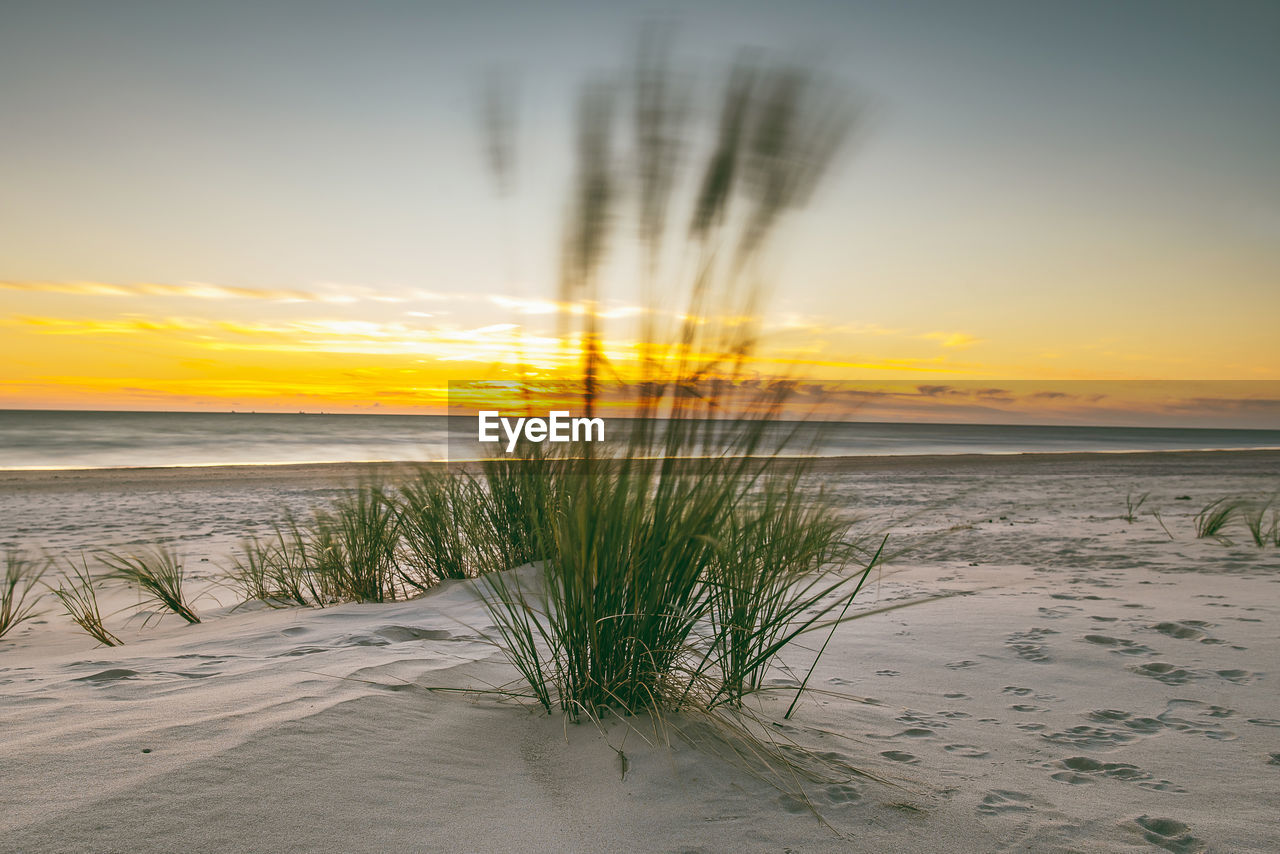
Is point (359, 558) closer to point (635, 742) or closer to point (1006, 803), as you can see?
point (635, 742)

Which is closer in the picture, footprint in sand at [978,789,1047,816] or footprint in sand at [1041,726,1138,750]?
footprint in sand at [978,789,1047,816]

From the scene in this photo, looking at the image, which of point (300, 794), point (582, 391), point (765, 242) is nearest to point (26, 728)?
point (300, 794)

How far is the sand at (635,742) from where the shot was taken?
142 centimetres

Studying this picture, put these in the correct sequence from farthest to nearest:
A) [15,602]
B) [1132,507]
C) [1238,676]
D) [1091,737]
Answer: [1132,507] < [15,602] < [1238,676] < [1091,737]

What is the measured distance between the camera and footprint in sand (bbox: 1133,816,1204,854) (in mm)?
1441

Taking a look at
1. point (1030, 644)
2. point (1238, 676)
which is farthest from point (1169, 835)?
point (1030, 644)

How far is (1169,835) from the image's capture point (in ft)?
4.89

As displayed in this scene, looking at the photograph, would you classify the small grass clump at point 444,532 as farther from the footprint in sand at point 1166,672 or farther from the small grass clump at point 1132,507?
the small grass clump at point 1132,507

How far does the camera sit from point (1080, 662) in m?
2.62

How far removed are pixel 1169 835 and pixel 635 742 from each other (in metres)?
1.15

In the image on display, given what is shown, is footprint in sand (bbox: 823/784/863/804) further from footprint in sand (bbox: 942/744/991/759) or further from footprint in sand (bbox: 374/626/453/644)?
footprint in sand (bbox: 374/626/453/644)

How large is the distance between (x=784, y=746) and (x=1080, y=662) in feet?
4.95

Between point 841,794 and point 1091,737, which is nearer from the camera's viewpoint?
point 841,794

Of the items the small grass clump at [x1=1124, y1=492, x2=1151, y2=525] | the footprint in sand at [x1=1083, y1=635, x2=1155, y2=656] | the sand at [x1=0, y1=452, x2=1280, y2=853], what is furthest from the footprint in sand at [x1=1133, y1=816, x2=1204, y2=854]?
the small grass clump at [x1=1124, y1=492, x2=1151, y2=525]
